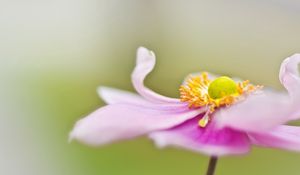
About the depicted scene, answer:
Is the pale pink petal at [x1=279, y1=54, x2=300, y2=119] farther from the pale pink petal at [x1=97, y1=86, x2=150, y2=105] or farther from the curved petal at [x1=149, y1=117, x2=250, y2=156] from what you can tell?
the pale pink petal at [x1=97, y1=86, x2=150, y2=105]

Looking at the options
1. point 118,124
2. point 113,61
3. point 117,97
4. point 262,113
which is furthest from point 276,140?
point 113,61

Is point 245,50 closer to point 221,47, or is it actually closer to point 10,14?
point 221,47

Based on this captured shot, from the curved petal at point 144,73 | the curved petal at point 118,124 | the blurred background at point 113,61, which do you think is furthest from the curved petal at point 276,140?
the blurred background at point 113,61

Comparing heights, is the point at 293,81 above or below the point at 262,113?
above

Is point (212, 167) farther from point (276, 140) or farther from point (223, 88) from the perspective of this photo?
point (223, 88)

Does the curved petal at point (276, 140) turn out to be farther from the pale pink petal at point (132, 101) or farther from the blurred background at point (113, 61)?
the blurred background at point (113, 61)

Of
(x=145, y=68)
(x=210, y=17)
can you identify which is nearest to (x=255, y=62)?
(x=210, y=17)
